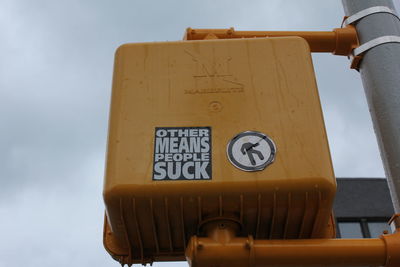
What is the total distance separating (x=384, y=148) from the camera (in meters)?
2.09

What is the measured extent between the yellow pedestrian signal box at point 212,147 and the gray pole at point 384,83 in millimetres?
256

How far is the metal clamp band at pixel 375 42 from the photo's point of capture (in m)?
2.29

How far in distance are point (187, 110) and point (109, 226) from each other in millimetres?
589

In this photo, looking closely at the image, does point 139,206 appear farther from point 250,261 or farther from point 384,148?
point 384,148

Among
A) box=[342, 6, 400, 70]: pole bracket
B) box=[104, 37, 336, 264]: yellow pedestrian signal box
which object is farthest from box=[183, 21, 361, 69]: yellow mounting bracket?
box=[104, 37, 336, 264]: yellow pedestrian signal box

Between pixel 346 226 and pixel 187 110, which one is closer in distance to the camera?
pixel 187 110

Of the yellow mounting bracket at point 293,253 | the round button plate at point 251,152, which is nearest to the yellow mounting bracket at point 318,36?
the round button plate at point 251,152

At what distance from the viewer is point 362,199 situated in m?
13.5

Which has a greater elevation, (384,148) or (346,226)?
(346,226)

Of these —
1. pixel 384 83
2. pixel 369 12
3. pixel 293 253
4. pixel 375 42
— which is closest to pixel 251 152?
pixel 293 253

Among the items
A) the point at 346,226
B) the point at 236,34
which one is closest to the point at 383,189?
the point at 346,226

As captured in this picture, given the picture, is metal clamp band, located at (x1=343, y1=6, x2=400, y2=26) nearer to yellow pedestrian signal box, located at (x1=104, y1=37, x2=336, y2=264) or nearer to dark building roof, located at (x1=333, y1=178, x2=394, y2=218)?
yellow pedestrian signal box, located at (x1=104, y1=37, x2=336, y2=264)

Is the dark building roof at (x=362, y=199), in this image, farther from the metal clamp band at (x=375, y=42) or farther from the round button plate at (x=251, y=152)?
the round button plate at (x=251, y=152)

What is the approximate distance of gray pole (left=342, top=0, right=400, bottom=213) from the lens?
6.70ft
